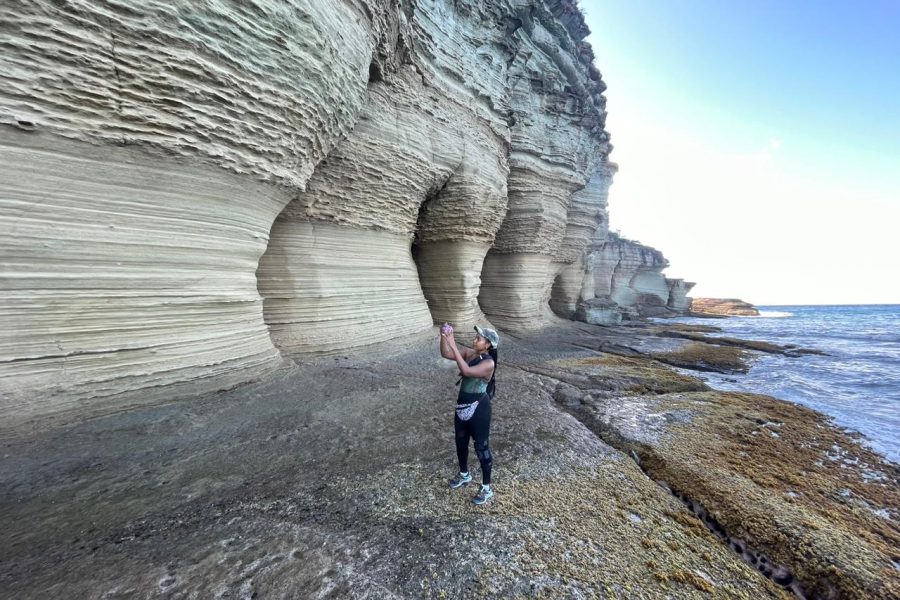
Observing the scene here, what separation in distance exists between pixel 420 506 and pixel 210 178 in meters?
5.59

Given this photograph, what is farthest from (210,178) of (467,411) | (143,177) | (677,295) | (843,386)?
(677,295)

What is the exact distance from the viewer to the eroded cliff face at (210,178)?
3959 mm

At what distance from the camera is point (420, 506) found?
10.4 ft

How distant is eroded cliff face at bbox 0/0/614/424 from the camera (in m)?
3.96

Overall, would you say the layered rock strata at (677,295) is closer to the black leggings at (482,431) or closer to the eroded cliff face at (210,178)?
the eroded cliff face at (210,178)

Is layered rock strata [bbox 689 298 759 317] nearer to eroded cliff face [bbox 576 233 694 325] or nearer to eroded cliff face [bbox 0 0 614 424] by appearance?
eroded cliff face [bbox 576 233 694 325]

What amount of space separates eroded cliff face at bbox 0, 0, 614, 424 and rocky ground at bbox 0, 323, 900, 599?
1084 millimetres

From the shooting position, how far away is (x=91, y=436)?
4.06m

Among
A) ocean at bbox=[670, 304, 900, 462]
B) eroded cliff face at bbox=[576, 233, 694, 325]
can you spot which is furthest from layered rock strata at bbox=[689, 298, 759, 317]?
ocean at bbox=[670, 304, 900, 462]

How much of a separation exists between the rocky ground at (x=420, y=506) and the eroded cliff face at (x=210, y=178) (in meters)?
1.08

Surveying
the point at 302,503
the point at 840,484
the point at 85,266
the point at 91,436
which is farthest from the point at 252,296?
the point at 840,484

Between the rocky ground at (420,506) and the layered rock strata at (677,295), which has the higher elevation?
the layered rock strata at (677,295)

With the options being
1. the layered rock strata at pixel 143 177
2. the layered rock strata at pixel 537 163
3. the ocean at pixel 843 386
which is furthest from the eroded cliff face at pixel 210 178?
the ocean at pixel 843 386

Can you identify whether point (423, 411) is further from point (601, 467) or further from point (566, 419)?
point (601, 467)
